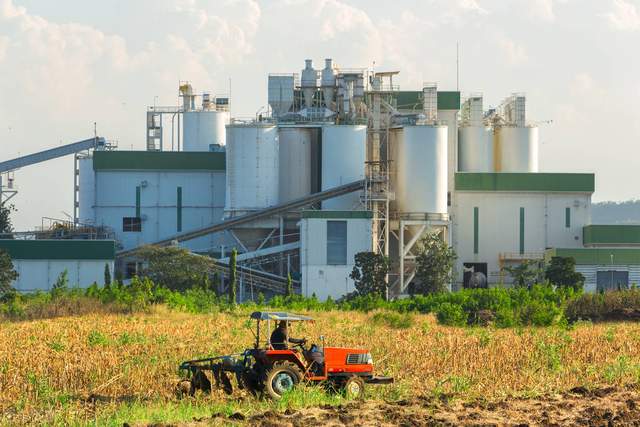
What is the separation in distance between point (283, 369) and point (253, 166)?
53906 millimetres

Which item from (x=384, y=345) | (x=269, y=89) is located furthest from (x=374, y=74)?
(x=384, y=345)

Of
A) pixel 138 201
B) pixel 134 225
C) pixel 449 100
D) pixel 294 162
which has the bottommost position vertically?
pixel 134 225

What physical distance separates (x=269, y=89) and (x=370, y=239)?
14742 millimetres

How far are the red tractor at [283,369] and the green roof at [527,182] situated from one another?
54.7 m

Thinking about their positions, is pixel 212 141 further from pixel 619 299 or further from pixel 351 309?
pixel 619 299

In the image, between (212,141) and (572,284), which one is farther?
(212,141)

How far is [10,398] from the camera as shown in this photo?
2303 cm

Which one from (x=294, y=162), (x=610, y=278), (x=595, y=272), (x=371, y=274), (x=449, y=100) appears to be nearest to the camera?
(x=371, y=274)

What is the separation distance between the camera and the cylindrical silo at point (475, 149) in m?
83.2

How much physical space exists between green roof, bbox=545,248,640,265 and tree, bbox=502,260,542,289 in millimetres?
1474

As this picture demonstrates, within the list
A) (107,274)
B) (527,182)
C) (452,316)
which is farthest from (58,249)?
(452,316)

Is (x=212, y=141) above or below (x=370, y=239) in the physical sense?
above

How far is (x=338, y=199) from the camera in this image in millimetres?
75500

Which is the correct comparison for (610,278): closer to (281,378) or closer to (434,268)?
(434,268)
